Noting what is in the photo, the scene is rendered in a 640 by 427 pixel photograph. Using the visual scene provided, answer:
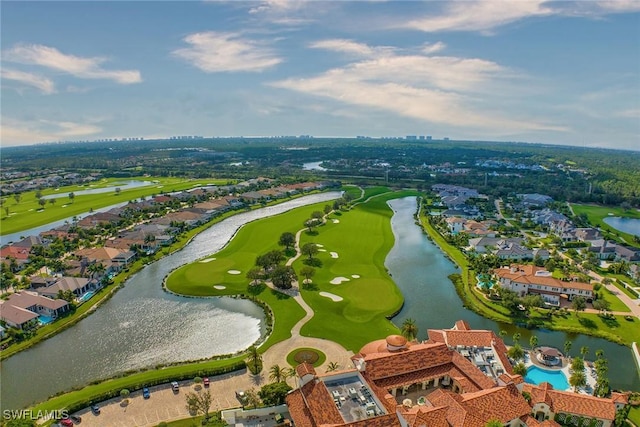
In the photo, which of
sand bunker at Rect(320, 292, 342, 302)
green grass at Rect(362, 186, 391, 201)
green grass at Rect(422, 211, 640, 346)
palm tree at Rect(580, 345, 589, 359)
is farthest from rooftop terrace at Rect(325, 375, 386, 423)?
green grass at Rect(362, 186, 391, 201)

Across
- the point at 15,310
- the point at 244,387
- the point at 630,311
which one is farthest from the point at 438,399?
the point at 15,310

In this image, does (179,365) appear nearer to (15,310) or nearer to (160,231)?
(15,310)

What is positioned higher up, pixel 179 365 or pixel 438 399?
pixel 438 399

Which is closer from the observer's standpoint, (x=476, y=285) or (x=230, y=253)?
(x=476, y=285)

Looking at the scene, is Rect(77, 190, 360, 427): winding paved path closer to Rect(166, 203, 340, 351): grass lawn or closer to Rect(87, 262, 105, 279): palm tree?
Rect(166, 203, 340, 351): grass lawn

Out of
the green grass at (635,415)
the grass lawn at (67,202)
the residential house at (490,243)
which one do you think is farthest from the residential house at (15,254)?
the green grass at (635,415)

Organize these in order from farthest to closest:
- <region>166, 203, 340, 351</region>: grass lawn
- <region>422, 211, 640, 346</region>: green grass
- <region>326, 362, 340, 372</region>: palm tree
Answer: <region>166, 203, 340, 351</region>: grass lawn → <region>422, 211, 640, 346</region>: green grass → <region>326, 362, 340, 372</region>: palm tree

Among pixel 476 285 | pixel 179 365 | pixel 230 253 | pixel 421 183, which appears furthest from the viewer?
pixel 421 183
